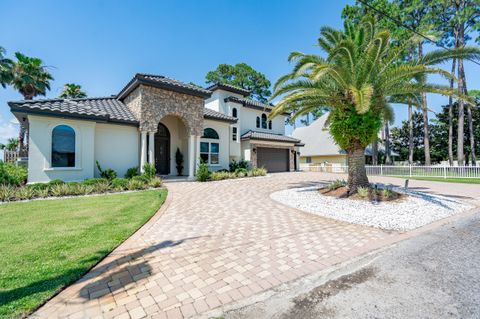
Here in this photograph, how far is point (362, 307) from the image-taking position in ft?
8.88

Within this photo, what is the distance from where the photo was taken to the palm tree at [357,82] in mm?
8258

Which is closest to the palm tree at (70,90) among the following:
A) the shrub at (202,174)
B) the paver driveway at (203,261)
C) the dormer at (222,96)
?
the dormer at (222,96)

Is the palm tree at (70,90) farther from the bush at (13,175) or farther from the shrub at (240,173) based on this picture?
the shrub at (240,173)

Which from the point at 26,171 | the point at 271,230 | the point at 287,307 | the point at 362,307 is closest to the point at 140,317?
the point at 287,307

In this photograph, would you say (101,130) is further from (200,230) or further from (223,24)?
(200,230)

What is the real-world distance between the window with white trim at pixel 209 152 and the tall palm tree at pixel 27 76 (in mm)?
16945

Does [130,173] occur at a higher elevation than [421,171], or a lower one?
higher

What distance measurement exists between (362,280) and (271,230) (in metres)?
2.49

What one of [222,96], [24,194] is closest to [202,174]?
[24,194]

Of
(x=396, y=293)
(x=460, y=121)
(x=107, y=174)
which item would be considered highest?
(x=460, y=121)

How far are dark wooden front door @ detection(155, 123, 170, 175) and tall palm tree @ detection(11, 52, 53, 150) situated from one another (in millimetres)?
13594

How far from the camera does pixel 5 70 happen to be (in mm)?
19688

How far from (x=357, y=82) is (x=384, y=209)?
5168mm

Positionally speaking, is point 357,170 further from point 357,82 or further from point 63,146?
point 63,146
